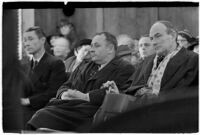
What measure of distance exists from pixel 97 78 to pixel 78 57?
6.8 inches

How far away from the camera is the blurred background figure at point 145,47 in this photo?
2.78 metres

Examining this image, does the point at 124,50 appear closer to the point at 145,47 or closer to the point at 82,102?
the point at 145,47

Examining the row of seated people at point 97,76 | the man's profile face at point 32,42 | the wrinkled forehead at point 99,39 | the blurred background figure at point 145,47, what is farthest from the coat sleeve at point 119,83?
the man's profile face at point 32,42

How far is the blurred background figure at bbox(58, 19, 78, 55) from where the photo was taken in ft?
9.25

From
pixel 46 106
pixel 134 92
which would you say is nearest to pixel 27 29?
pixel 46 106

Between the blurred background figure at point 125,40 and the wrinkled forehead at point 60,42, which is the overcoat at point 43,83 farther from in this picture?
the blurred background figure at point 125,40

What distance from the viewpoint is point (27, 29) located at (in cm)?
286

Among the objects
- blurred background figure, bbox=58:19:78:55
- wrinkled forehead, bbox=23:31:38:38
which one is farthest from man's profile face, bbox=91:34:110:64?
wrinkled forehead, bbox=23:31:38:38

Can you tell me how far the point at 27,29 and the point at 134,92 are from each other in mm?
736

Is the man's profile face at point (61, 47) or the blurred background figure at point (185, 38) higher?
the blurred background figure at point (185, 38)

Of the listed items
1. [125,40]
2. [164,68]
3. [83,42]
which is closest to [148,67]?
[164,68]

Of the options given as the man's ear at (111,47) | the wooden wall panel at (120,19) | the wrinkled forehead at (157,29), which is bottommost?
the man's ear at (111,47)

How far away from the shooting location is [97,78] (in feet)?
9.22

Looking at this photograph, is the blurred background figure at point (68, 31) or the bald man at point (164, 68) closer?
the bald man at point (164, 68)
